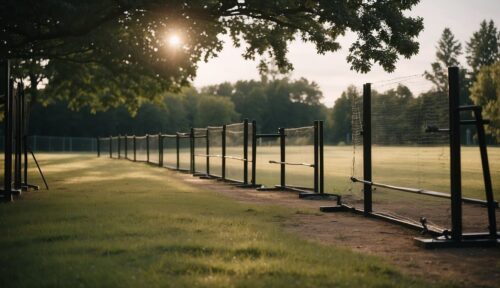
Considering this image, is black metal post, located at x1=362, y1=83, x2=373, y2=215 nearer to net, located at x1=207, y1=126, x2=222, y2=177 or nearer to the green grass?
the green grass

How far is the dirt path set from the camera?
17.7 ft

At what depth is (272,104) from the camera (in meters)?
134

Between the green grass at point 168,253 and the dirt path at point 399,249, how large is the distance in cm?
34

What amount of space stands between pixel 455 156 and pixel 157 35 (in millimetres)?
18876

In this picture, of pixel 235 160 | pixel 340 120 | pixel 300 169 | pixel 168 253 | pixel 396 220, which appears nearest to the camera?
pixel 168 253

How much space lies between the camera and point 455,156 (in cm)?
696

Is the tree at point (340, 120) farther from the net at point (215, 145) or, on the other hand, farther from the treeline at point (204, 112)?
the net at point (215, 145)

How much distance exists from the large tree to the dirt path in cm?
647

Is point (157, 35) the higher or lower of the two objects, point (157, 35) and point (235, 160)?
the higher

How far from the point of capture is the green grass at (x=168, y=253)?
16.1 ft

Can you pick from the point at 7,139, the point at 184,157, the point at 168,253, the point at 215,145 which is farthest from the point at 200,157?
the point at 168,253

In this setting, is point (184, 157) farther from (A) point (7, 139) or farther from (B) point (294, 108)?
(B) point (294, 108)

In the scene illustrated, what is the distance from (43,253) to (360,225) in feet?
15.5

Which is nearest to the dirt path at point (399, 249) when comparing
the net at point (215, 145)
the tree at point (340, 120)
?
the net at point (215, 145)
